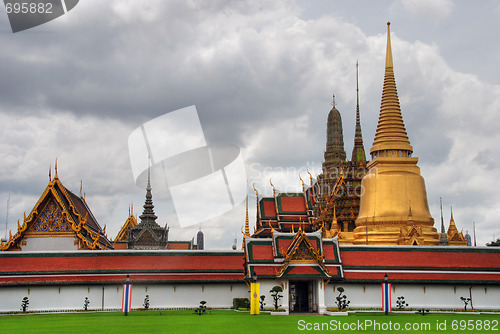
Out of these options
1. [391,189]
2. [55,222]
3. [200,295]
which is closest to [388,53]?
[391,189]

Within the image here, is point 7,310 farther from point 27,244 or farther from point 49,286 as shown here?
point 27,244

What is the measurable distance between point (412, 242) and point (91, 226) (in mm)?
23748

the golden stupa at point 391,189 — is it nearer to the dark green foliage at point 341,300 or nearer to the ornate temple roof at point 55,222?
the dark green foliage at point 341,300

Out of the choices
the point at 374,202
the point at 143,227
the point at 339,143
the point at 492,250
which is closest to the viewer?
the point at 492,250

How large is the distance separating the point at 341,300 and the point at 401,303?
3.63 meters

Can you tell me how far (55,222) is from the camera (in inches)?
1726

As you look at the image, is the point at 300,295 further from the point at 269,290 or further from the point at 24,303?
the point at 24,303

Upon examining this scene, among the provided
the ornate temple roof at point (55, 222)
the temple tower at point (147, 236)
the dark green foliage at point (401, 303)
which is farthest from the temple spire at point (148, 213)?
the dark green foliage at point (401, 303)

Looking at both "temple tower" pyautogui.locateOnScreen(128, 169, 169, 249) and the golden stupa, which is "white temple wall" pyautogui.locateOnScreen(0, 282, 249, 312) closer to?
the golden stupa

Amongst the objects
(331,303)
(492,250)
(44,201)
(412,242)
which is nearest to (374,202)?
(412,242)

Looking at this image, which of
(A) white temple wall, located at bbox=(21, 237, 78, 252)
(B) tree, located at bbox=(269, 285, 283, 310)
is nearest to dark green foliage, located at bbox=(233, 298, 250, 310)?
(B) tree, located at bbox=(269, 285, 283, 310)

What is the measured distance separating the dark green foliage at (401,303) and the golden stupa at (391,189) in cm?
976

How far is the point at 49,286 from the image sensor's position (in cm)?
3884

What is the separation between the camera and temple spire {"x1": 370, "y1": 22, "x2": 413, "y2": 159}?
5253cm
